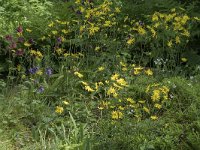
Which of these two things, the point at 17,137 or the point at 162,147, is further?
the point at 17,137

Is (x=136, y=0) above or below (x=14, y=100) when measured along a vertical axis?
above

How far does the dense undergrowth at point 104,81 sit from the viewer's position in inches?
161

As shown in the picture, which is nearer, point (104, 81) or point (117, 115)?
point (117, 115)

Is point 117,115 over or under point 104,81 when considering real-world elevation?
over

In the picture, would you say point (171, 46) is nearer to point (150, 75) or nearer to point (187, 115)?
point (150, 75)

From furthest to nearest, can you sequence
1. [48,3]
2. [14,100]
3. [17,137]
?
[48,3], [14,100], [17,137]

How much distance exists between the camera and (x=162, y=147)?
3.70 m

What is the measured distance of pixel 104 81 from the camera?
17.3ft

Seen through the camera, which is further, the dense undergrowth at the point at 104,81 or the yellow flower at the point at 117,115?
the yellow flower at the point at 117,115

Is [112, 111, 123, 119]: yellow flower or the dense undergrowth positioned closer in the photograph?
the dense undergrowth

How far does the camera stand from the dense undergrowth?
4.09 meters

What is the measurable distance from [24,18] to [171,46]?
7.83ft

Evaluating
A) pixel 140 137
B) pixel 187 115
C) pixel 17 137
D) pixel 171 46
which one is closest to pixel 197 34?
pixel 171 46

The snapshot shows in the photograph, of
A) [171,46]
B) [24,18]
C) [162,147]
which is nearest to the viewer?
[162,147]
